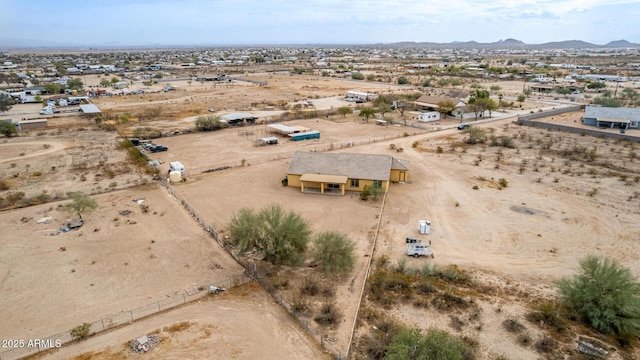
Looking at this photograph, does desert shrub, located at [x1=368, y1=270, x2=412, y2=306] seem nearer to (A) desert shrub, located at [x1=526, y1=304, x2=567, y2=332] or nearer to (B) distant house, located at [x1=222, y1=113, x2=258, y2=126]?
(A) desert shrub, located at [x1=526, y1=304, x2=567, y2=332]

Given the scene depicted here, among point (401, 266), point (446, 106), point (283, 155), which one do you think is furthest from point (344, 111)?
point (401, 266)

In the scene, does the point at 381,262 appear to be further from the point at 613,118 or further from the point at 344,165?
the point at 613,118

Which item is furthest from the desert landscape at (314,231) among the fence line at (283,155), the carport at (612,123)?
the carport at (612,123)

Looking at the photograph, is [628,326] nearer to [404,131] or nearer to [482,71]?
[404,131]

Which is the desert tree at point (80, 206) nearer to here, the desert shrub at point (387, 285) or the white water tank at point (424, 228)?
the desert shrub at point (387, 285)

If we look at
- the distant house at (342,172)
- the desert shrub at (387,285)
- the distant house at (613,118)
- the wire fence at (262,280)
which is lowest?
the wire fence at (262,280)

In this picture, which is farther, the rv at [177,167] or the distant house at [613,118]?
the distant house at [613,118]
